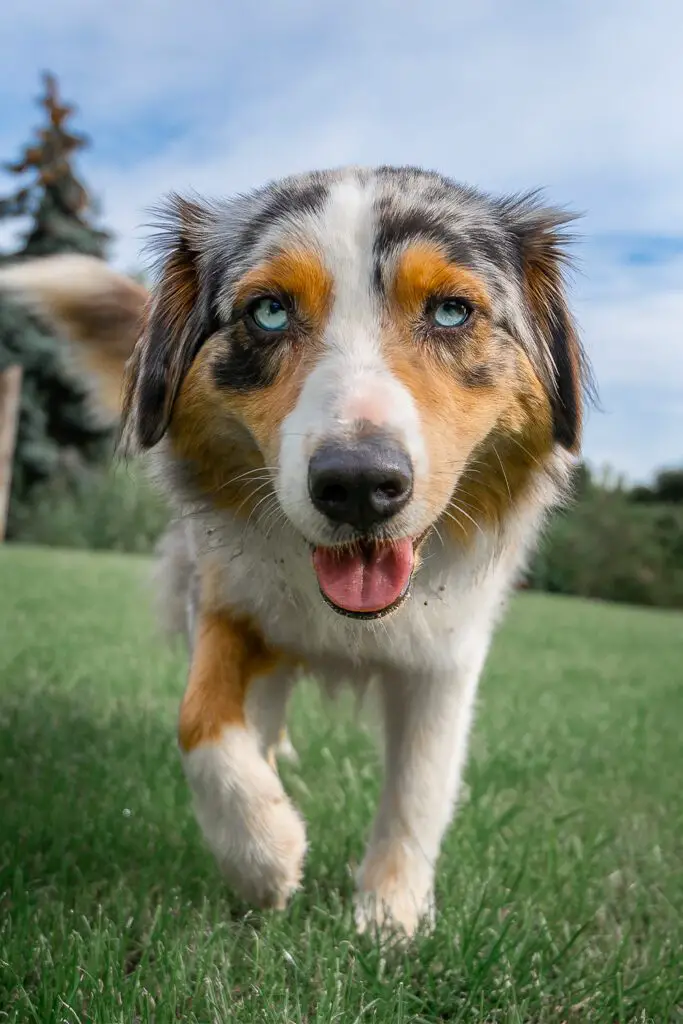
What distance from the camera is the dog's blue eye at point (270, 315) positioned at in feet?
8.24

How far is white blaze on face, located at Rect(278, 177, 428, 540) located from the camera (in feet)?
7.04

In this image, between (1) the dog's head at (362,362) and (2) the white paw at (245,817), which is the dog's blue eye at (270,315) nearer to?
(1) the dog's head at (362,362)

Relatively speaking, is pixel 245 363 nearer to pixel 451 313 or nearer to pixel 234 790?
pixel 451 313

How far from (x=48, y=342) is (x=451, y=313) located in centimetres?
1779

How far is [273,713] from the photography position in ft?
11.3

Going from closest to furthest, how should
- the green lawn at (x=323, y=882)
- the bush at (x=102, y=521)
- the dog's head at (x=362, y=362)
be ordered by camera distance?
the dog's head at (x=362, y=362) → the green lawn at (x=323, y=882) → the bush at (x=102, y=521)

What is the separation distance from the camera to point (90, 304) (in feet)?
13.5

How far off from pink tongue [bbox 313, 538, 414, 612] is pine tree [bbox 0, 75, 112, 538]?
17.4m

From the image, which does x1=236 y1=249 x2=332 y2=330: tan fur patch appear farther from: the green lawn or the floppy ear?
the green lawn

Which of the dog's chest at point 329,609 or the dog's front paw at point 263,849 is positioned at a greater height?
the dog's chest at point 329,609

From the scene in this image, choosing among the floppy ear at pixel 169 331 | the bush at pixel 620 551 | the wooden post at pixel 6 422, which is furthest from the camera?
the bush at pixel 620 551

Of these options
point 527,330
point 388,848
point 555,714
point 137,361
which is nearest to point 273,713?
point 388,848

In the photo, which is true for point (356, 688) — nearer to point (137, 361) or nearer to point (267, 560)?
point (267, 560)

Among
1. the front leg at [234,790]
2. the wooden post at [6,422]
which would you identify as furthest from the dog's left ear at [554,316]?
the wooden post at [6,422]
